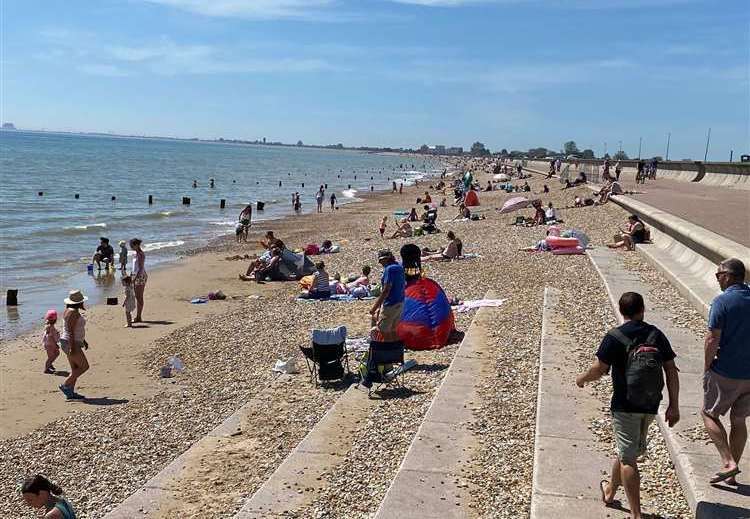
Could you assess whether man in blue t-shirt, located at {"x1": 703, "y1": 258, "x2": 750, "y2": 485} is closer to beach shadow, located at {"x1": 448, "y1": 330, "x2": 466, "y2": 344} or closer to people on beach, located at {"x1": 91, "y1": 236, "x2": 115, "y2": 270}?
beach shadow, located at {"x1": 448, "y1": 330, "x2": 466, "y2": 344}

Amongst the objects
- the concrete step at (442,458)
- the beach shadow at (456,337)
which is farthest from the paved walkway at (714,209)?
the concrete step at (442,458)

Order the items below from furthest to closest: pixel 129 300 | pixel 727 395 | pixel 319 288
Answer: pixel 319 288 < pixel 129 300 < pixel 727 395

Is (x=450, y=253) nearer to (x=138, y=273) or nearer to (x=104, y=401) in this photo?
(x=138, y=273)

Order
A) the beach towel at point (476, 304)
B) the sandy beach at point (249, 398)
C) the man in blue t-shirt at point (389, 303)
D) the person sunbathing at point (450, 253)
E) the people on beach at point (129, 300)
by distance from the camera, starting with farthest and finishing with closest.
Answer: the person sunbathing at point (450, 253) < the people on beach at point (129, 300) < the beach towel at point (476, 304) < the man in blue t-shirt at point (389, 303) < the sandy beach at point (249, 398)

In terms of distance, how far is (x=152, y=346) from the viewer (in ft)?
42.9

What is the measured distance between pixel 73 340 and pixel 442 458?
6.23 m

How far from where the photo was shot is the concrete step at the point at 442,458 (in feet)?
17.2

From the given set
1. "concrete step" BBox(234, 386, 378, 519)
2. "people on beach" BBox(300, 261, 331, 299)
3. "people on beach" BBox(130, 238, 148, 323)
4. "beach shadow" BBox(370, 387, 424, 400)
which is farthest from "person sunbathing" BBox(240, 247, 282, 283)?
"concrete step" BBox(234, 386, 378, 519)

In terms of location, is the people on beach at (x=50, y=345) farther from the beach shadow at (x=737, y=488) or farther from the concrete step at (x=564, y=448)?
the beach shadow at (x=737, y=488)

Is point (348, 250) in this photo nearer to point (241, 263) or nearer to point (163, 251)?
point (241, 263)

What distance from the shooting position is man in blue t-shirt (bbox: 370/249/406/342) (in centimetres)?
904

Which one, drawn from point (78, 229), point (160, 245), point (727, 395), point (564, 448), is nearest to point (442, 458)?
point (564, 448)

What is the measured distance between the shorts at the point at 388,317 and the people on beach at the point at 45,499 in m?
4.59

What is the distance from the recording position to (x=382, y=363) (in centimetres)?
866
